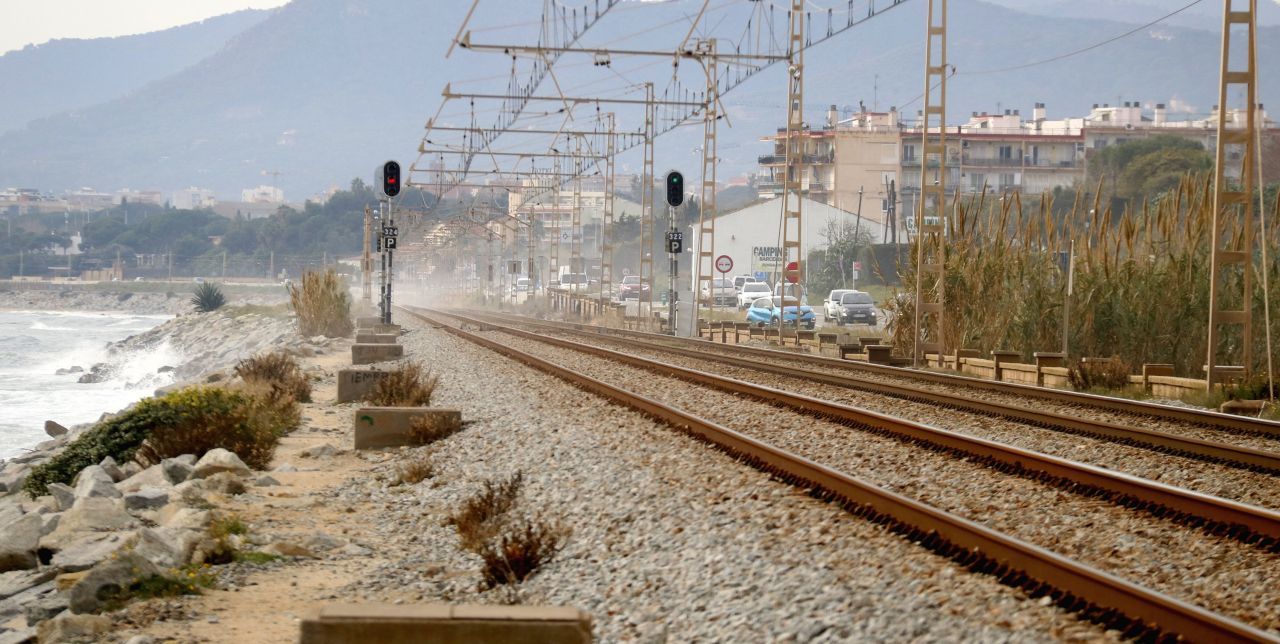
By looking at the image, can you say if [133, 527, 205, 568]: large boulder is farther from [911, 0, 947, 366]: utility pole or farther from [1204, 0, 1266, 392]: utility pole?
[911, 0, 947, 366]: utility pole

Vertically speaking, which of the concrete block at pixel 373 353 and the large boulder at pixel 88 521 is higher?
the concrete block at pixel 373 353

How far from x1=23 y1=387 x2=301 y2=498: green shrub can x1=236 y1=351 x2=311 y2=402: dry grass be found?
2939 mm

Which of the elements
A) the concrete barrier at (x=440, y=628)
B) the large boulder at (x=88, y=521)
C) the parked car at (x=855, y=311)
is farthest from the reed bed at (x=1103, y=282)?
the parked car at (x=855, y=311)

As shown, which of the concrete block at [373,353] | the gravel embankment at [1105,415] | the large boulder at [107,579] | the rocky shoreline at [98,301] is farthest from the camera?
the rocky shoreline at [98,301]

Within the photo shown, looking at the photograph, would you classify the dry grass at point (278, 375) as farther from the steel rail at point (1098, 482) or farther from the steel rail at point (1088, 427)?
the steel rail at point (1098, 482)

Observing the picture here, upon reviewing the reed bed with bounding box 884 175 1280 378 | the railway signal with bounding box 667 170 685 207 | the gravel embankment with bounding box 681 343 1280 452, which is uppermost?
the railway signal with bounding box 667 170 685 207

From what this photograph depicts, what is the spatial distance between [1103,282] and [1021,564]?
1680 centimetres

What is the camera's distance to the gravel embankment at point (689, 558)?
663cm

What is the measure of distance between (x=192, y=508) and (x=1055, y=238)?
59.8 ft

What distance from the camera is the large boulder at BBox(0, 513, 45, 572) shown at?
1023 cm

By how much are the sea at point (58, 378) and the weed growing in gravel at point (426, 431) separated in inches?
612

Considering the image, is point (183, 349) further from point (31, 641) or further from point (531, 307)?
point (31, 641)

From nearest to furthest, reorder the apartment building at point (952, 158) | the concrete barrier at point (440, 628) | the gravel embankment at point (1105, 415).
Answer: the concrete barrier at point (440, 628)
the gravel embankment at point (1105, 415)
the apartment building at point (952, 158)

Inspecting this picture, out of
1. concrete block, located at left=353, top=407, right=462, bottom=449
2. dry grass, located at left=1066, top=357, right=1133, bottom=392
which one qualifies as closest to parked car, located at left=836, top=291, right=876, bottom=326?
dry grass, located at left=1066, top=357, right=1133, bottom=392
